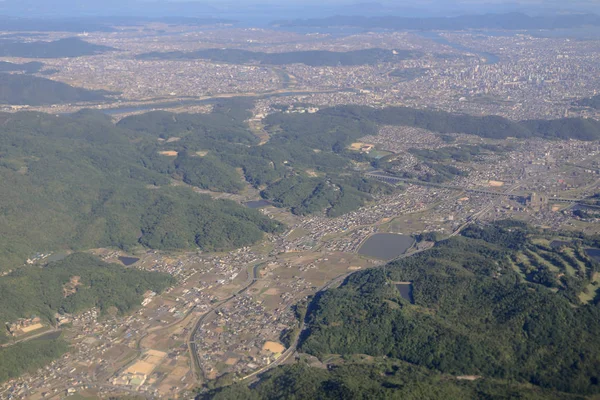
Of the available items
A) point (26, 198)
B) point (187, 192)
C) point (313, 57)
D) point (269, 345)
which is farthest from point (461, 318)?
point (313, 57)

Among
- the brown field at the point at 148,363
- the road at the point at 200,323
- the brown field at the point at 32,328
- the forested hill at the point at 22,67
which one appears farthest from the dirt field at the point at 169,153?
the forested hill at the point at 22,67

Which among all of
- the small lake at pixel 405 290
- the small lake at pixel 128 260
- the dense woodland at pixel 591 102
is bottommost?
the small lake at pixel 128 260

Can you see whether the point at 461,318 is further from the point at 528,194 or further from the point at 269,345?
the point at 528,194

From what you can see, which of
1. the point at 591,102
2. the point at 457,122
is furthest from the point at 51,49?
the point at 591,102

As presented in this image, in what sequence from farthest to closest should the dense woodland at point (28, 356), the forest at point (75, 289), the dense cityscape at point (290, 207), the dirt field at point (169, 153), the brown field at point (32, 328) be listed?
the dirt field at point (169, 153)
the forest at point (75, 289)
the brown field at point (32, 328)
the dense cityscape at point (290, 207)
the dense woodland at point (28, 356)

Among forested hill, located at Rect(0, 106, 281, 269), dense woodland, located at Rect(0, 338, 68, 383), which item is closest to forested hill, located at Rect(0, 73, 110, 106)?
forested hill, located at Rect(0, 106, 281, 269)

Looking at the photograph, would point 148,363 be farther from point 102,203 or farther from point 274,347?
point 102,203

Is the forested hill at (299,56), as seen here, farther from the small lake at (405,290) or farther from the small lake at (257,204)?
the small lake at (405,290)
